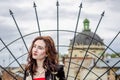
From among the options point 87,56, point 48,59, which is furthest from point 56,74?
point 87,56

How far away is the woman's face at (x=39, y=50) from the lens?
414cm

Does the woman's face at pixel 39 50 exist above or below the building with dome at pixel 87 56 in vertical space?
above

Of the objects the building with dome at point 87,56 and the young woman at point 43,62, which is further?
the building with dome at point 87,56

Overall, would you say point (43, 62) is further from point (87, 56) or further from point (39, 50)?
point (87, 56)

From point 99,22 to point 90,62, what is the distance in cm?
7731

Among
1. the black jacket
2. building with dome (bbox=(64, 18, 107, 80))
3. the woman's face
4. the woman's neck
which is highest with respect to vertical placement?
the woman's face

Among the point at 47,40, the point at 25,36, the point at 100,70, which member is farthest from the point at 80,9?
the point at 100,70

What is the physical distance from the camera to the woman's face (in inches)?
163

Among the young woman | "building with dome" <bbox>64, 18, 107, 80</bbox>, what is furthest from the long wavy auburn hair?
"building with dome" <bbox>64, 18, 107, 80</bbox>

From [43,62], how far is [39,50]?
10 cm

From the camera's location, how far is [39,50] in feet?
13.7

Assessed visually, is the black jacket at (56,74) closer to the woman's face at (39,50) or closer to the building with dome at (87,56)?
the woman's face at (39,50)

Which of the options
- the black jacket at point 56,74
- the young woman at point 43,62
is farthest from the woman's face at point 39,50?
the black jacket at point 56,74

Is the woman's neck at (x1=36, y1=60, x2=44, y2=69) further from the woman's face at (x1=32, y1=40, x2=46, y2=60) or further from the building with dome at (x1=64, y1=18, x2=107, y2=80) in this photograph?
the building with dome at (x1=64, y1=18, x2=107, y2=80)
